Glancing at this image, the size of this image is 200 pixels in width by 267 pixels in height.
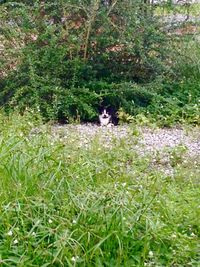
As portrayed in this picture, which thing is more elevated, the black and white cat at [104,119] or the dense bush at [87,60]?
the dense bush at [87,60]

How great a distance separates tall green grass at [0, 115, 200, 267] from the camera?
2652 mm

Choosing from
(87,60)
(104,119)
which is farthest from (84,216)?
(87,60)

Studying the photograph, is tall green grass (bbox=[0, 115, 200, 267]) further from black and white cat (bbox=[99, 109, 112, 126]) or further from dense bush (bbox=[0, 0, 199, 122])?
dense bush (bbox=[0, 0, 199, 122])

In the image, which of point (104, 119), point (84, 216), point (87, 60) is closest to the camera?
point (84, 216)

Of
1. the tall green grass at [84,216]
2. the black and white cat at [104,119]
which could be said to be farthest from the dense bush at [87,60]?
the tall green grass at [84,216]

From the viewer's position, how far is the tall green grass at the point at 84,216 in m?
2.65

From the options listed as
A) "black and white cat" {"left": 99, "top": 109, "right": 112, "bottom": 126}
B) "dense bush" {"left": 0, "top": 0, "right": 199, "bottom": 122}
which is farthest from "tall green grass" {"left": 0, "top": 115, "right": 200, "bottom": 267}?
"dense bush" {"left": 0, "top": 0, "right": 199, "bottom": 122}

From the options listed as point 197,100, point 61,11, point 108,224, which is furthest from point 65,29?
point 108,224

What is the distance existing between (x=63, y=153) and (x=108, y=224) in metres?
0.87

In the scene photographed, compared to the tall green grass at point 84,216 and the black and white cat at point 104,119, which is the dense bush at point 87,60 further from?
the tall green grass at point 84,216

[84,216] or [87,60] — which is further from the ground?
[87,60]

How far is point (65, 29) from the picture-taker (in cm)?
591

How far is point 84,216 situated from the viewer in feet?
9.12

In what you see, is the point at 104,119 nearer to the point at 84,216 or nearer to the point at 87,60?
the point at 87,60
